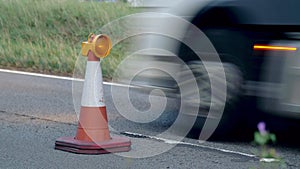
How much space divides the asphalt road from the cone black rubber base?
2.7 inches

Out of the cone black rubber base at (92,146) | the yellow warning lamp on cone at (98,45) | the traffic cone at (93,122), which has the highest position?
the yellow warning lamp on cone at (98,45)


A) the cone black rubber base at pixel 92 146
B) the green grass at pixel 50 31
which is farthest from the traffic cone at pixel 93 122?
the green grass at pixel 50 31

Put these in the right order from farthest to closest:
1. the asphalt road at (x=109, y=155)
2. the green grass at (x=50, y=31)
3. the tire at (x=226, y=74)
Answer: the green grass at (x=50, y=31) < the tire at (x=226, y=74) < the asphalt road at (x=109, y=155)

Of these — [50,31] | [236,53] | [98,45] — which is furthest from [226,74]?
[50,31]

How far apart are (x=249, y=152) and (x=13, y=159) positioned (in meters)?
2.11

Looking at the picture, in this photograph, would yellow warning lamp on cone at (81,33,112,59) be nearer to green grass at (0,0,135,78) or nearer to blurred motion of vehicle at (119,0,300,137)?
blurred motion of vehicle at (119,0,300,137)

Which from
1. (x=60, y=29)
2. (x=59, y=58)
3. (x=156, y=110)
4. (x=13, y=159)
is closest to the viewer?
(x=13, y=159)

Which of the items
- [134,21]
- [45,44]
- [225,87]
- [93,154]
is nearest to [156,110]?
[134,21]

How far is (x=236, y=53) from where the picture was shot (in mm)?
6781

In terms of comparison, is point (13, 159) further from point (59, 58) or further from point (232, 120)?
point (59, 58)

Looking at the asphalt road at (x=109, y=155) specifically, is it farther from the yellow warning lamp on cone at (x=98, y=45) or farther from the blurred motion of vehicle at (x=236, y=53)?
the yellow warning lamp on cone at (x=98, y=45)

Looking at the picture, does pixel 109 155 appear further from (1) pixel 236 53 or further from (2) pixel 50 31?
(2) pixel 50 31

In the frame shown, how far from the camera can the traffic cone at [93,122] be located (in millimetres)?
6191

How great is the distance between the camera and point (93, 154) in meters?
6.09
